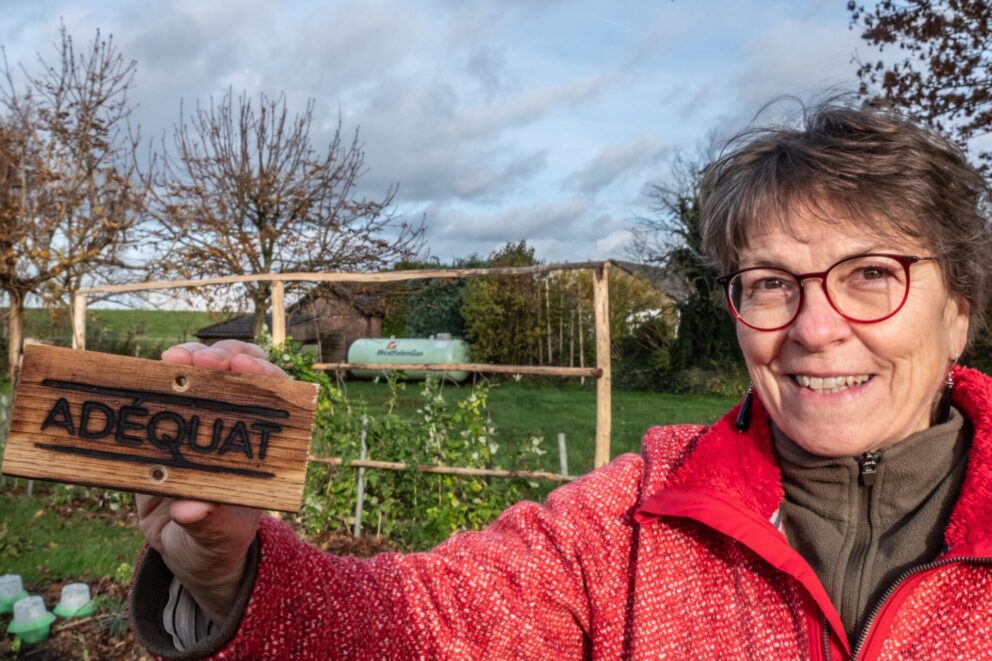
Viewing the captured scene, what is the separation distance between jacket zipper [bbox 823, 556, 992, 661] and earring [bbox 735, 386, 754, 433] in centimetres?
40

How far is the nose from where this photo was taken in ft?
4.69

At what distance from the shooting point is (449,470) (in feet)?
17.2

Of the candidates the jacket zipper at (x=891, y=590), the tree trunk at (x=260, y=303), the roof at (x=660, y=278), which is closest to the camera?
the jacket zipper at (x=891, y=590)

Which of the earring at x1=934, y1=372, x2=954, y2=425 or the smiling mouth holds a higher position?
the smiling mouth

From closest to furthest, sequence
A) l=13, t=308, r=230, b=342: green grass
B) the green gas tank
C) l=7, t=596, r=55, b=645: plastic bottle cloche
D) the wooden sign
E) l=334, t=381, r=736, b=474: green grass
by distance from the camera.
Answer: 1. the wooden sign
2. l=7, t=596, r=55, b=645: plastic bottle cloche
3. l=334, t=381, r=736, b=474: green grass
4. l=13, t=308, r=230, b=342: green grass
5. the green gas tank

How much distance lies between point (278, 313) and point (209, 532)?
464cm

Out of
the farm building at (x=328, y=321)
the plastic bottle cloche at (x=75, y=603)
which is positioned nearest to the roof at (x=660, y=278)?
the farm building at (x=328, y=321)

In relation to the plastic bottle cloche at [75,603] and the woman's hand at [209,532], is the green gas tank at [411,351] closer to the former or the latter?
the plastic bottle cloche at [75,603]

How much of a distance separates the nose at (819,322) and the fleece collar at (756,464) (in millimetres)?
252

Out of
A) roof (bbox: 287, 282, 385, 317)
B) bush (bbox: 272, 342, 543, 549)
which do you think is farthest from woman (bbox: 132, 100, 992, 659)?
roof (bbox: 287, 282, 385, 317)

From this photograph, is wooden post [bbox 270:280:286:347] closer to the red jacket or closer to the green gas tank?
the red jacket

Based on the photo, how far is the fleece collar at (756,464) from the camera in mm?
1405

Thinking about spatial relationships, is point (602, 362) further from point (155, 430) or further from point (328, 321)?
point (328, 321)

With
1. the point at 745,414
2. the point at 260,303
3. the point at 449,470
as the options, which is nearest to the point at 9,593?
the point at 449,470
